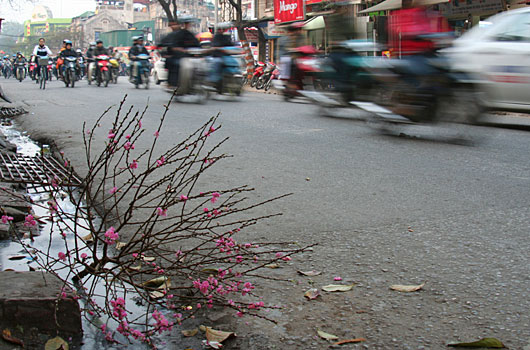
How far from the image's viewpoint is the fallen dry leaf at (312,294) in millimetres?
2795

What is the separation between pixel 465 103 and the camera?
747 centimetres

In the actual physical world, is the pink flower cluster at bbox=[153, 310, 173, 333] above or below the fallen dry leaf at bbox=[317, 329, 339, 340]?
above

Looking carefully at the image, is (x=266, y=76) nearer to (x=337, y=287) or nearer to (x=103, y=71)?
(x=103, y=71)

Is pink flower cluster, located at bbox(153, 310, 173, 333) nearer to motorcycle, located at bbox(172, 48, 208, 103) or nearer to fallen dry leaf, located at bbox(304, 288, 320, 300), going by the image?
fallen dry leaf, located at bbox(304, 288, 320, 300)

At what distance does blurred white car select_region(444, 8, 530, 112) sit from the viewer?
8430mm

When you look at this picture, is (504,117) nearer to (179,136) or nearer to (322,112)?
(322,112)

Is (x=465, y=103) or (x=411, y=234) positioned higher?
(x=465, y=103)

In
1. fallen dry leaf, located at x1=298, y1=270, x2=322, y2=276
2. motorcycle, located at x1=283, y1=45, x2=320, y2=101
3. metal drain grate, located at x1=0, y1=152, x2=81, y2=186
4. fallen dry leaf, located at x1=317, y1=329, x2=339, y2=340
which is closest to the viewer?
fallen dry leaf, located at x1=317, y1=329, x2=339, y2=340

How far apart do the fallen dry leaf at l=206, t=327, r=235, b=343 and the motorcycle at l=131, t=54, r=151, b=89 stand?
59.9 feet

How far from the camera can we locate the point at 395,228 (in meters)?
3.82

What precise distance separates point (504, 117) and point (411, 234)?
8151 millimetres

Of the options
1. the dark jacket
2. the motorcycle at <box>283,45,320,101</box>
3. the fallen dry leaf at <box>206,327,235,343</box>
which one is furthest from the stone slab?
the dark jacket

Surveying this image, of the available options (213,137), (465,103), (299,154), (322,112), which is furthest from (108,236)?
(322,112)

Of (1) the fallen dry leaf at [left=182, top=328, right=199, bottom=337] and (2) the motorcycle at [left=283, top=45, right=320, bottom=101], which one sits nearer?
(1) the fallen dry leaf at [left=182, top=328, right=199, bottom=337]
